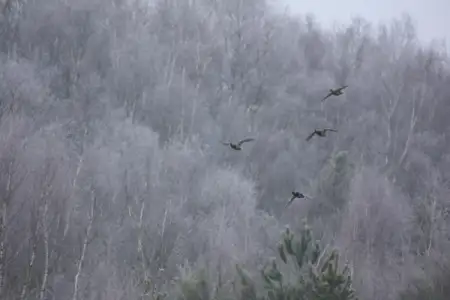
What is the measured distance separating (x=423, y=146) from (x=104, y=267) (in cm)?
1665

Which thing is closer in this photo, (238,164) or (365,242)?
(365,242)

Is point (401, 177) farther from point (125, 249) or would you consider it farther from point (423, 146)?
point (125, 249)

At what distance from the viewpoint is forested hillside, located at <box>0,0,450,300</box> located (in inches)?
630

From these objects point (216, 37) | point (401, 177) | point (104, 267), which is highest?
point (216, 37)

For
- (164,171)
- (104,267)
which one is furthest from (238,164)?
(104,267)

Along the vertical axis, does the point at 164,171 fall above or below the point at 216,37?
below

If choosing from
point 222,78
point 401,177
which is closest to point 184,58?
point 222,78

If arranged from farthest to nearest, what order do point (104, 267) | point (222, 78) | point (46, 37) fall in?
1. point (222, 78)
2. point (46, 37)
3. point (104, 267)

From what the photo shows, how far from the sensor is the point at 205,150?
25.4 meters

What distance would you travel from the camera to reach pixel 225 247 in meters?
19.1

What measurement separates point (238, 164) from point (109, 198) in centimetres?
764

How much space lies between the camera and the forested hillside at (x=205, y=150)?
16.0 meters

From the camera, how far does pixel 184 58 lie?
29172 mm

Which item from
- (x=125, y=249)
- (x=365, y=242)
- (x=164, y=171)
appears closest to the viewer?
(x=125, y=249)
